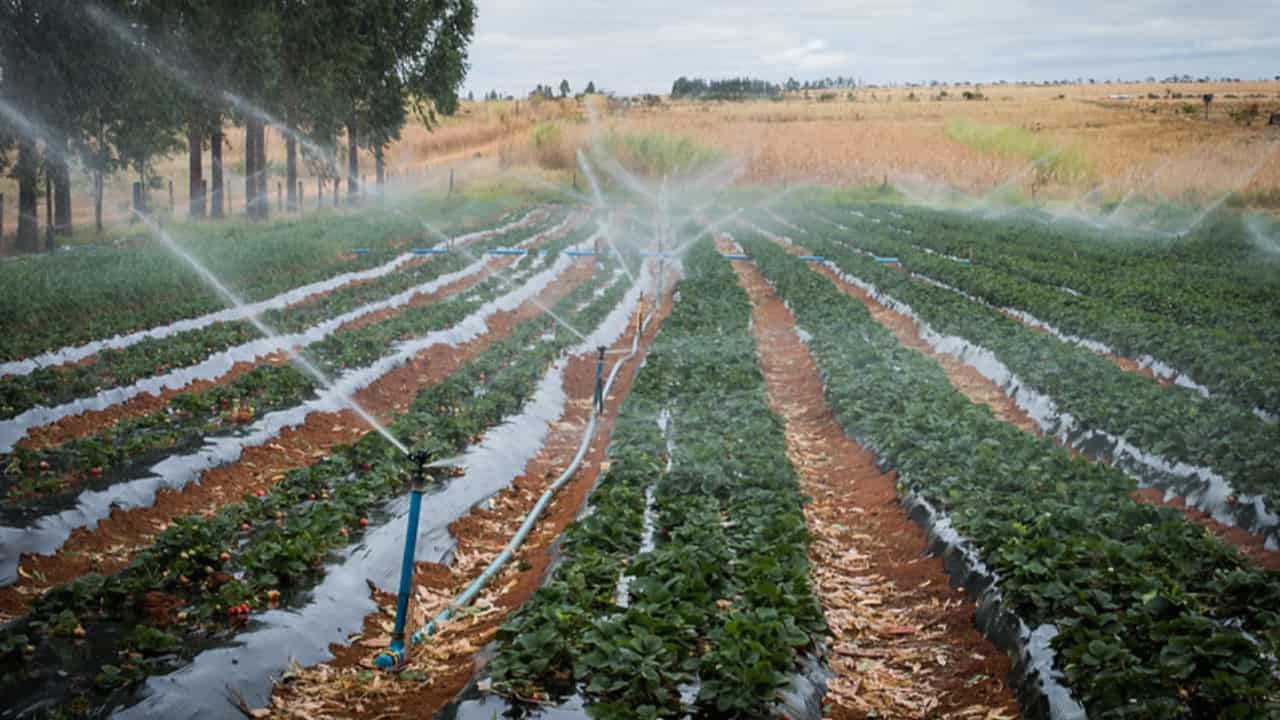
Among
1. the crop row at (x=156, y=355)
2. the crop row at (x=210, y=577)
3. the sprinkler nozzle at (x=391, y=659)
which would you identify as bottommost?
the sprinkler nozzle at (x=391, y=659)

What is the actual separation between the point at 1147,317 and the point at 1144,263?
9.07 m

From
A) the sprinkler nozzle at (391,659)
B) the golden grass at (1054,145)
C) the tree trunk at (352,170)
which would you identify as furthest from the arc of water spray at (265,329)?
the golden grass at (1054,145)

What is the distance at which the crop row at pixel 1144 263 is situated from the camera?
17.1m

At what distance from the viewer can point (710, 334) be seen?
1709cm

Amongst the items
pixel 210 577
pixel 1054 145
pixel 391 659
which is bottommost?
pixel 391 659

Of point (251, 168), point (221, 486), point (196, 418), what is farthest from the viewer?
point (251, 168)

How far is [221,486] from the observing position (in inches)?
364

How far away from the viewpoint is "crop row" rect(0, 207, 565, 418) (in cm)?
1075

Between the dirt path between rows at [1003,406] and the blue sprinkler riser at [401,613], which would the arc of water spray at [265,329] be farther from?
the dirt path between rows at [1003,406]

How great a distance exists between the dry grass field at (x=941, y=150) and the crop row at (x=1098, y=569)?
32.5m

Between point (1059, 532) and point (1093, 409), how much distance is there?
4.84m

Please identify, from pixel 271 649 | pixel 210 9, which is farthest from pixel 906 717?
pixel 210 9

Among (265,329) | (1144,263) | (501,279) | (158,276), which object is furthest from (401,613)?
(1144,263)

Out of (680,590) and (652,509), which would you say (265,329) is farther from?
(680,590)
